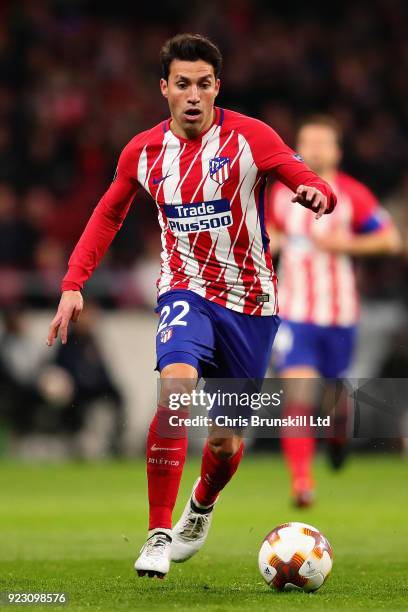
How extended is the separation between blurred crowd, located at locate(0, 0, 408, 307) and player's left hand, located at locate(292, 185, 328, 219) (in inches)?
321

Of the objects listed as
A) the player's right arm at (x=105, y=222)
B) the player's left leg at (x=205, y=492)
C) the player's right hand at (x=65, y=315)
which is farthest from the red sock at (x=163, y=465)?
the player's right arm at (x=105, y=222)

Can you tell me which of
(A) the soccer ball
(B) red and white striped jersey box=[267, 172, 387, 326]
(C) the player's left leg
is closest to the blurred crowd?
(B) red and white striped jersey box=[267, 172, 387, 326]

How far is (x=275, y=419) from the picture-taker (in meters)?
5.32

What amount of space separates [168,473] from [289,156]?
4.51ft

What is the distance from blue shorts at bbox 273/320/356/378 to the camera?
9.24m

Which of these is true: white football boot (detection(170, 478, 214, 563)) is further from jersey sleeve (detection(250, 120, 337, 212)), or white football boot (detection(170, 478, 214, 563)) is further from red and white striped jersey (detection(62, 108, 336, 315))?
jersey sleeve (detection(250, 120, 337, 212))

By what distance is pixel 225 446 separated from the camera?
5.61m

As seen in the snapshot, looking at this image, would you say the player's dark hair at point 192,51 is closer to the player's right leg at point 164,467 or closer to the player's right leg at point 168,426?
the player's right leg at point 168,426

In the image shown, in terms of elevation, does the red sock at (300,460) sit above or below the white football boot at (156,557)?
above

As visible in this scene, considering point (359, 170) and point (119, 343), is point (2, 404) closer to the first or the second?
point (119, 343)

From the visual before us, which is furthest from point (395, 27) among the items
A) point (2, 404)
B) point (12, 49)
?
point (2, 404)

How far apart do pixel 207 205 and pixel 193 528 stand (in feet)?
4.80

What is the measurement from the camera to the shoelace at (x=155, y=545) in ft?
16.8

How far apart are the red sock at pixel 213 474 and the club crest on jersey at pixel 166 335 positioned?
24.4 inches
